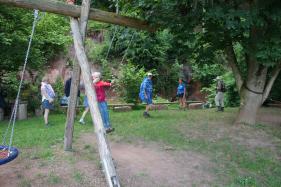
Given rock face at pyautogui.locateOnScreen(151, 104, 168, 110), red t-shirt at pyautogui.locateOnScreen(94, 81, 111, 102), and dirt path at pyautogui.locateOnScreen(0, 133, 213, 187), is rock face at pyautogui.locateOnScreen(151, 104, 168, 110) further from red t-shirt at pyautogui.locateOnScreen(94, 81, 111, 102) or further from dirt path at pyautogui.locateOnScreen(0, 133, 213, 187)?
dirt path at pyautogui.locateOnScreen(0, 133, 213, 187)

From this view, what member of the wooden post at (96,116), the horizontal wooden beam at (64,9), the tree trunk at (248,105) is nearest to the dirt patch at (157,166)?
the wooden post at (96,116)

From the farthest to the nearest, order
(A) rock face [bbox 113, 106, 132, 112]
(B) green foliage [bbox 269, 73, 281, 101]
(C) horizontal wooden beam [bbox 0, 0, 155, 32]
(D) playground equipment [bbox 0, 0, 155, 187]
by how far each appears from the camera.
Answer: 1. (B) green foliage [bbox 269, 73, 281, 101]
2. (A) rock face [bbox 113, 106, 132, 112]
3. (C) horizontal wooden beam [bbox 0, 0, 155, 32]
4. (D) playground equipment [bbox 0, 0, 155, 187]

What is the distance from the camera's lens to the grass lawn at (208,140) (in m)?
7.47

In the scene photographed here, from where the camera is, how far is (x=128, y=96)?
675 inches

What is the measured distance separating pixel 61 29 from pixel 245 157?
11421mm

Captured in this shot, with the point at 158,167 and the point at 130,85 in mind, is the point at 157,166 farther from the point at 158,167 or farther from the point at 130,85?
the point at 130,85

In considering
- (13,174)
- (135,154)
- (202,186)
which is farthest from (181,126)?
(13,174)

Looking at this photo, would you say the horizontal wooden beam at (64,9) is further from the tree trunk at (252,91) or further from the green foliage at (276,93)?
the green foliage at (276,93)

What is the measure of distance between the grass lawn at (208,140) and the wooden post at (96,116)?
108 cm

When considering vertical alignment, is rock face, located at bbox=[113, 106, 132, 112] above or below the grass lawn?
above

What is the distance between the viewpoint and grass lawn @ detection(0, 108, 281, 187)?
294 inches

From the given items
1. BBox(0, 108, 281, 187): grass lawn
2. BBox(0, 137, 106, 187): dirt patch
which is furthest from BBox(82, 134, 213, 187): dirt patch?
BBox(0, 137, 106, 187): dirt patch

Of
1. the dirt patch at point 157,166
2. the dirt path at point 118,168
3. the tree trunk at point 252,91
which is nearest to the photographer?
the dirt path at point 118,168

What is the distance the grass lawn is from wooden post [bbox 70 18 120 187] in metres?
1.08
